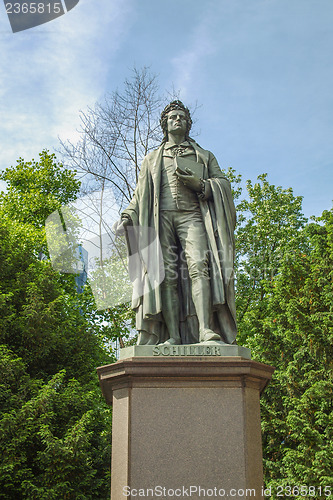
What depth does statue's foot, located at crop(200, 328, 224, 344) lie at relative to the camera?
21.3ft

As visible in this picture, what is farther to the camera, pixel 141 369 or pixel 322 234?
pixel 322 234

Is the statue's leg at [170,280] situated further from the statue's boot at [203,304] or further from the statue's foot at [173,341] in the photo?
the statue's boot at [203,304]

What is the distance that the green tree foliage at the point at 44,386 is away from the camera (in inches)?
544

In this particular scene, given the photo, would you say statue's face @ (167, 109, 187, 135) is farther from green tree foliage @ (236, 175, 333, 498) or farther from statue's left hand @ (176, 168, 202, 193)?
green tree foliage @ (236, 175, 333, 498)

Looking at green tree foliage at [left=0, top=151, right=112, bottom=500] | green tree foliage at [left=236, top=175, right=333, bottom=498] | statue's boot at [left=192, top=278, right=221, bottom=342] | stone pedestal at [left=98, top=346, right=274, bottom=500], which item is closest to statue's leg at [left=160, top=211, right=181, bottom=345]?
statue's boot at [left=192, top=278, right=221, bottom=342]

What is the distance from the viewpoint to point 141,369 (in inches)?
238

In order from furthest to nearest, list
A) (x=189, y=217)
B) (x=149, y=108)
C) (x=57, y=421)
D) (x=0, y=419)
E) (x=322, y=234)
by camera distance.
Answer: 1. (x=149, y=108)
2. (x=322, y=234)
3. (x=57, y=421)
4. (x=0, y=419)
5. (x=189, y=217)

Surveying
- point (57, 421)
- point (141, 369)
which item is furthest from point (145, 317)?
point (57, 421)

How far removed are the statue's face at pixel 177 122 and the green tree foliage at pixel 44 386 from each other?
868 cm

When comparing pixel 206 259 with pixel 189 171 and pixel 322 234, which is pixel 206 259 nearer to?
pixel 189 171

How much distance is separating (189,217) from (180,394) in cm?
236

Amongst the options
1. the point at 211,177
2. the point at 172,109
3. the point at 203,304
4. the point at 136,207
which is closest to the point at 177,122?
the point at 172,109

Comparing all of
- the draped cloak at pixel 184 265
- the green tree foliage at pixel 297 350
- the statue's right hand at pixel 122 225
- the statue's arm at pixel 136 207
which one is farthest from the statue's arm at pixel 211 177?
the green tree foliage at pixel 297 350

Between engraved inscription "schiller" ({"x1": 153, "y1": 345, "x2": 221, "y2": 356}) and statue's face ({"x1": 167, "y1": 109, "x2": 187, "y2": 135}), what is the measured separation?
3.09m
